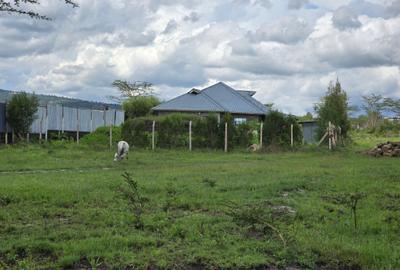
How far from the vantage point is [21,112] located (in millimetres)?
32156

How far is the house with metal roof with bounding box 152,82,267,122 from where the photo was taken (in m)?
49.8

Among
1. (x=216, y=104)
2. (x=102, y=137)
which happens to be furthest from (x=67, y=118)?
(x=216, y=104)

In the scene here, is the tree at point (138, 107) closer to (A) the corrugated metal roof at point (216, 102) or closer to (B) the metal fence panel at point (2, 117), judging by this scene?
(A) the corrugated metal roof at point (216, 102)

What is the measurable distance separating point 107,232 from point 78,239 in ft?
1.55

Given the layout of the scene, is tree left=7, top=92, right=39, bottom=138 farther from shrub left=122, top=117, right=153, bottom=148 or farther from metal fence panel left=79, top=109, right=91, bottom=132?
metal fence panel left=79, top=109, right=91, bottom=132

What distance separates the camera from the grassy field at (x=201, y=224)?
671cm

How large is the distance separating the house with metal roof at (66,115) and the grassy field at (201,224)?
2110 cm

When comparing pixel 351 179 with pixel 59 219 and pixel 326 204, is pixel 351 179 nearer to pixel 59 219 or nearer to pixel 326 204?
pixel 326 204

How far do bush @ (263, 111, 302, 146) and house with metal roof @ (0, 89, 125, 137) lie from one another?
989cm

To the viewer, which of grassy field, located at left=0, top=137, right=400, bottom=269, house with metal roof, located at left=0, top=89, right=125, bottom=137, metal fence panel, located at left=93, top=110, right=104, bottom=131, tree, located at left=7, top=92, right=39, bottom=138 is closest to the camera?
grassy field, located at left=0, top=137, right=400, bottom=269

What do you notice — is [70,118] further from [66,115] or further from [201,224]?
[201,224]

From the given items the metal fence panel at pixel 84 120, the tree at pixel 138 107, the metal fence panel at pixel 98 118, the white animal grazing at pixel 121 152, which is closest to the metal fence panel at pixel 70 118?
the metal fence panel at pixel 84 120

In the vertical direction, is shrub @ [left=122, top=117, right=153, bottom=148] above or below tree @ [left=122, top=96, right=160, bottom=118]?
below

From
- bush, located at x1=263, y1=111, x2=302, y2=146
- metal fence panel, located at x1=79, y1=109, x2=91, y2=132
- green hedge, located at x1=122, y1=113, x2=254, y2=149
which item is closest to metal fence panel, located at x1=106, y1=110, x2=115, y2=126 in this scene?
metal fence panel, located at x1=79, y1=109, x2=91, y2=132
